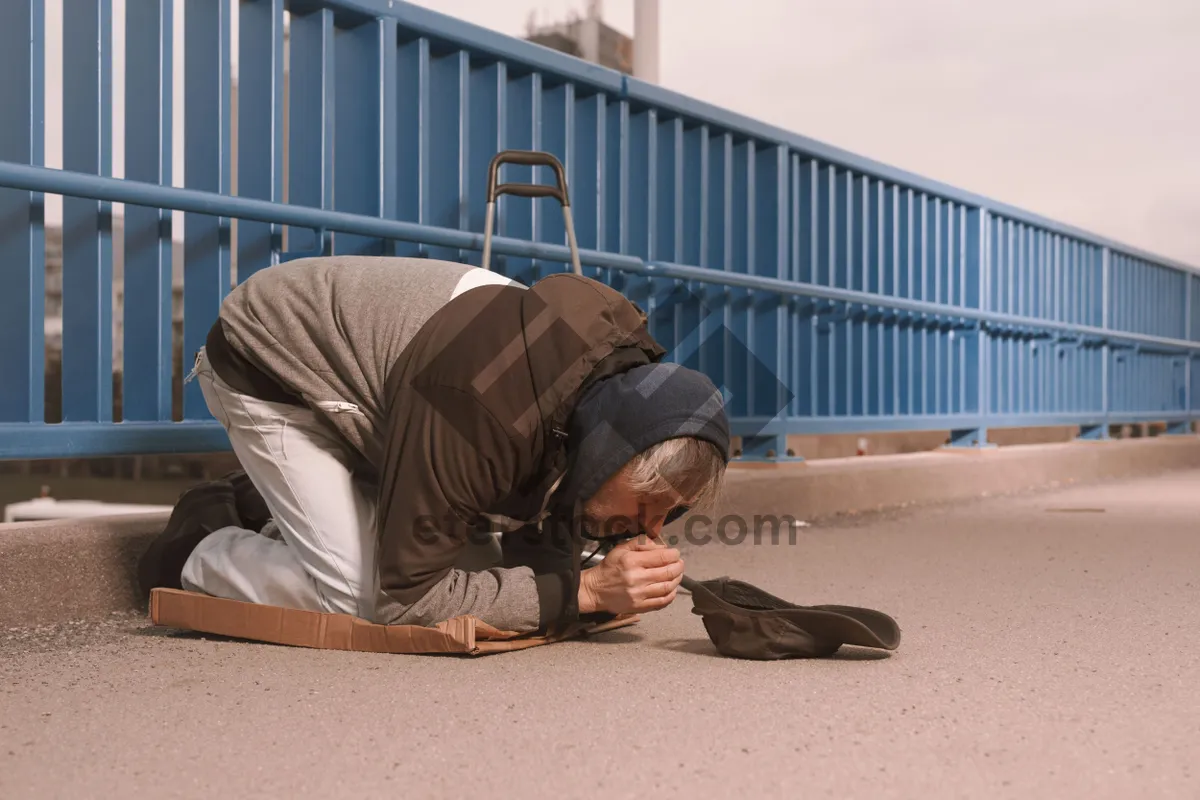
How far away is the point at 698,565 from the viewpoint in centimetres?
364

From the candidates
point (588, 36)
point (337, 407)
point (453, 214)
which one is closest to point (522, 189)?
point (453, 214)

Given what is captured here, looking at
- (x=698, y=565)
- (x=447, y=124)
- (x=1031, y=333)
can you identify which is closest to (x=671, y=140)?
(x=447, y=124)

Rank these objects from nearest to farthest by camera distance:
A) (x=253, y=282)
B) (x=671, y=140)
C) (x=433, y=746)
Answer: (x=433, y=746) → (x=253, y=282) → (x=671, y=140)

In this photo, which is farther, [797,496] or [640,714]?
[797,496]

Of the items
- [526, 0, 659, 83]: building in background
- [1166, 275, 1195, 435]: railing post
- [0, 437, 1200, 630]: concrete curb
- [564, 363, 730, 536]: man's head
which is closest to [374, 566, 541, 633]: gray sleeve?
[564, 363, 730, 536]: man's head

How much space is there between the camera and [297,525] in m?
2.31

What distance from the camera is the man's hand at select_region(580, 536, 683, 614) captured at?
218cm

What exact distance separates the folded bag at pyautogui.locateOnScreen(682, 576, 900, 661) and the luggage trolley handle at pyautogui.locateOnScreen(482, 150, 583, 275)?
1.71 meters

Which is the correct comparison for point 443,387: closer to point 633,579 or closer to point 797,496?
point 633,579

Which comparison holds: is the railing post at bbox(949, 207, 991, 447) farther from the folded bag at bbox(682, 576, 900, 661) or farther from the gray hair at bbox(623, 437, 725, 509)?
the gray hair at bbox(623, 437, 725, 509)

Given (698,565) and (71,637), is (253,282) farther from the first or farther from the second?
(698,565)

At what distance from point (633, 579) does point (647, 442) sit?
32cm

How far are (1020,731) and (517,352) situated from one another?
3.43 ft

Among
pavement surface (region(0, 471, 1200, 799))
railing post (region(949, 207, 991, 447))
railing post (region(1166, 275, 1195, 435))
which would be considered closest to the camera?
pavement surface (region(0, 471, 1200, 799))
